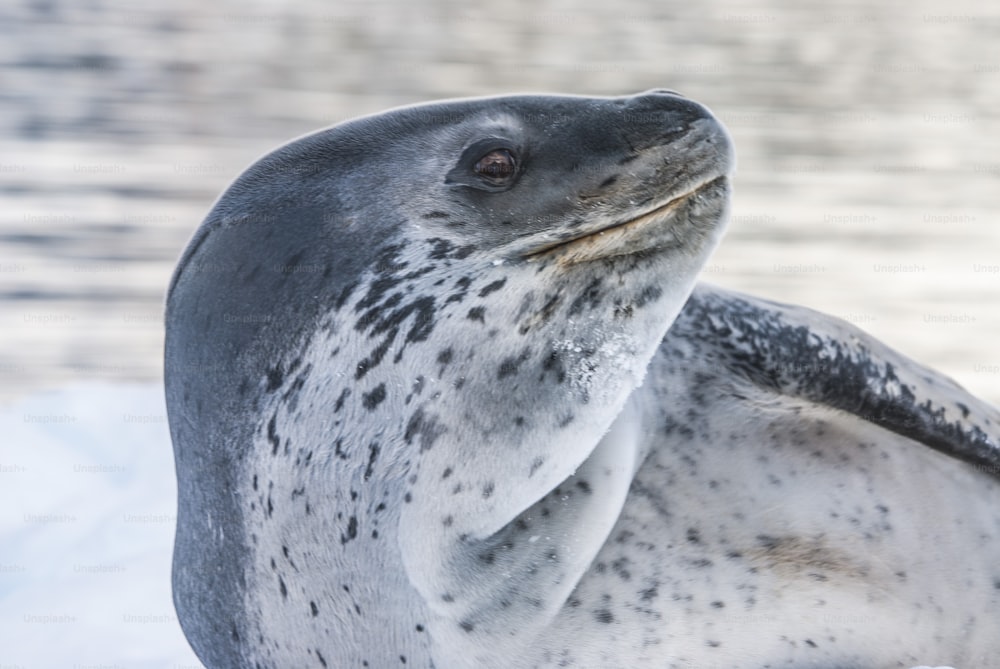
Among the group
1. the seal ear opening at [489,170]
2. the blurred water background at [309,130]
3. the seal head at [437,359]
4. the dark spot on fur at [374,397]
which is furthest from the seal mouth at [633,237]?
the blurred water background at [309,130]

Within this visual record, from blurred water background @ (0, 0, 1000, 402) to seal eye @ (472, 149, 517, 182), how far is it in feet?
8.17

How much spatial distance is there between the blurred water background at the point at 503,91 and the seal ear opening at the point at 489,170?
8.09 ft

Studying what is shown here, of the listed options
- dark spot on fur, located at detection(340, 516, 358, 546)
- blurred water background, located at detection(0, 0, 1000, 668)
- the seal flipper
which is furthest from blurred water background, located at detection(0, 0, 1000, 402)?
dark spot on fur, located at detection(340, 516, 358, 546)

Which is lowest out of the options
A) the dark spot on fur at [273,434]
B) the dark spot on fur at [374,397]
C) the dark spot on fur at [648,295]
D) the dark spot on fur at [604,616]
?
the dark spot on fur at [604,616]

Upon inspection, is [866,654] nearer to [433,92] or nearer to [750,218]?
[750,218]

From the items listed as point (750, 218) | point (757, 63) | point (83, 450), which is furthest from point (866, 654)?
point (757, 63)

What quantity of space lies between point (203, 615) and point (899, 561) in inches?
37.7

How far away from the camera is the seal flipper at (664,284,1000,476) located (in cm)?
170

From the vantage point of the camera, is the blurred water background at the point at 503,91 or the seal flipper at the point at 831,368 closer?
the seal flipper at the point at 831,368

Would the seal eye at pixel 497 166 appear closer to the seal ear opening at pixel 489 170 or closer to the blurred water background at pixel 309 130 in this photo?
the seal ear opening at pixel 489 170

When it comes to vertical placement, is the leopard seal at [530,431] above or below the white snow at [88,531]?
above

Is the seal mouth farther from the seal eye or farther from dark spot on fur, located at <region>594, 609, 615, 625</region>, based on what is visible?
dark spot on fur, located at <region>594, 609, 615, 625</region>

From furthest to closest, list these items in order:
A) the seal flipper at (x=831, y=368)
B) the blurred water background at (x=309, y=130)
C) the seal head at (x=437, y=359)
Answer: the blurred water background at (x=309, y=130)
the seal flipper at (x=831, y=368)
the seal head at (x=437, y=359)

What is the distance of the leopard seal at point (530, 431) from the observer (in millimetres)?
1283
